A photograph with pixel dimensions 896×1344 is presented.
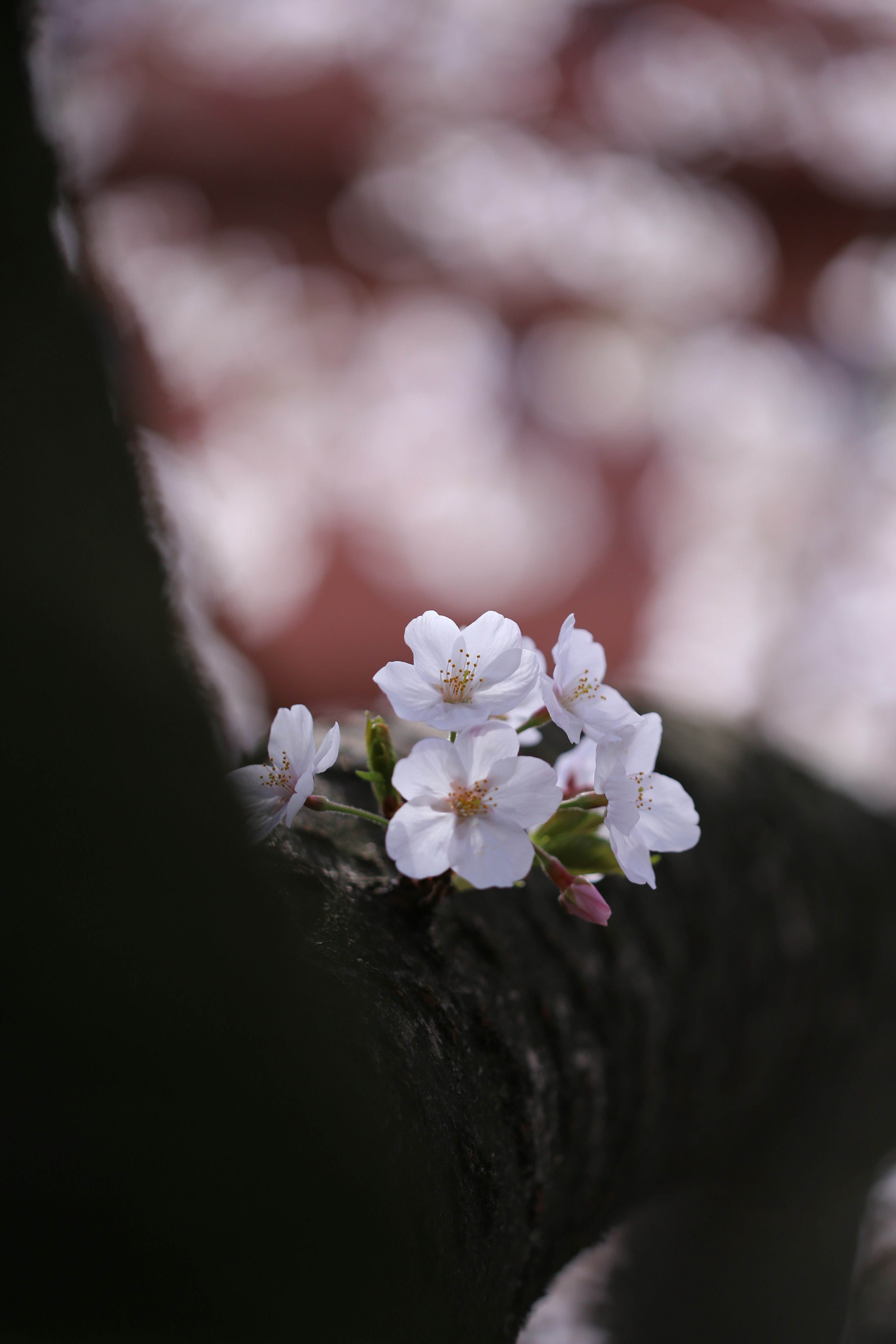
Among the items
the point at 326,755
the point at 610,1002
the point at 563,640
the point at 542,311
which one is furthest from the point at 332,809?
the point at 542,311

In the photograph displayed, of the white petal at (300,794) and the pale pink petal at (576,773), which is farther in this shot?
the pale pink petal at (576,773)

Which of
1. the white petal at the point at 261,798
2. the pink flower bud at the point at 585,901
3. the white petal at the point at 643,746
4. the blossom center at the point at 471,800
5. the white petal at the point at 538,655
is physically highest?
the white petal at the point at 538,655

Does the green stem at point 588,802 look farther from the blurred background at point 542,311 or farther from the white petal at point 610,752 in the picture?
the blurred background at point 542,311

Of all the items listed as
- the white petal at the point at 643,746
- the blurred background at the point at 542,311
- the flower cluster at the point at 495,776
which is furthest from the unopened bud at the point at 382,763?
the blurred background at the point at 542,311

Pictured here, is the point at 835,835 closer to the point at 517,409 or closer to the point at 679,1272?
the point at 679,1272

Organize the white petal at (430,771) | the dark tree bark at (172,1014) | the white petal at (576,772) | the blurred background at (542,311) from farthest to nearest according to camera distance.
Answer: the blurred background at (542,311) → the white petal at (576,772) → the white petal at (430,771) → the dark tree bark at (172,1014)

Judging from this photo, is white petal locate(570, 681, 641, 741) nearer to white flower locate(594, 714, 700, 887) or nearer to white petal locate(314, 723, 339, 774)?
white flower locate(594, 714, 700, 887)

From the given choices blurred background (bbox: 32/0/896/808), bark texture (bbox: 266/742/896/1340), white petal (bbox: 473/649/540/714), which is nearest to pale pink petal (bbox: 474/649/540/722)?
white petal (bbox: 473/649/540/714)
